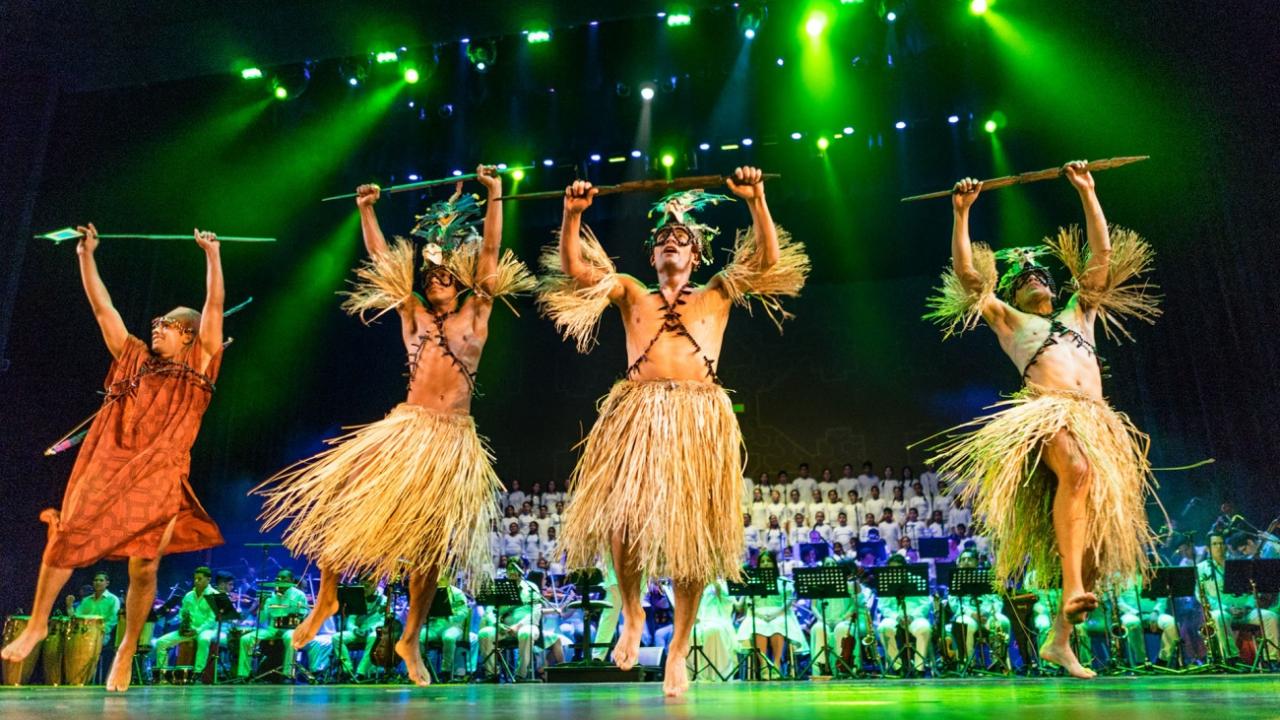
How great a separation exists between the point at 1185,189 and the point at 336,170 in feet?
32.1

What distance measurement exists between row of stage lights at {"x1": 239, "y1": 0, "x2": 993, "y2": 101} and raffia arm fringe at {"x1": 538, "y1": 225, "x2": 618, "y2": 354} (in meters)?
6.56

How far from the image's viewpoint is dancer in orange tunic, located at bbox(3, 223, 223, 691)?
3.89 meters

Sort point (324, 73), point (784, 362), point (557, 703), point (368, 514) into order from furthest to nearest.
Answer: point (784, 362), point (324, 73), point (368, 514), point (557, 703)

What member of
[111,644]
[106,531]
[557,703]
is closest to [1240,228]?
[557,703]

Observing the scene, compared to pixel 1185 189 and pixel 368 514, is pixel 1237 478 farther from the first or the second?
pixel 368 514

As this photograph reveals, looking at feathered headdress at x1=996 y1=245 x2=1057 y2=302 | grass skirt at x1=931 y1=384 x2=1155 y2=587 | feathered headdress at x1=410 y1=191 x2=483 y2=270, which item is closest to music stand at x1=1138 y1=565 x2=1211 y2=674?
grass skirt at x1=931 y1=384 x2=1155 y2=587

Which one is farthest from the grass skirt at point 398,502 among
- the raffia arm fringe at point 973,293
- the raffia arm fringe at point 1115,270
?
the raffia arm fringe at point 1115,270

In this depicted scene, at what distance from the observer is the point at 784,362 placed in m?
13.1

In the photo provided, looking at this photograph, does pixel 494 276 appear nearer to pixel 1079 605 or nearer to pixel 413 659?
pixel 413 659

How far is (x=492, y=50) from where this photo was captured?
10250mm

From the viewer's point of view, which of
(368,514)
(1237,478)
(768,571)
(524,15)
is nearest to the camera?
(368,514)

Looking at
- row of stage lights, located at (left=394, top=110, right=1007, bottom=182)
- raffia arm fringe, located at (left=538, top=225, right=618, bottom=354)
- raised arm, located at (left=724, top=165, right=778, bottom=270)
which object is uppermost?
row of stage lights, located at (left=394, top=110, right=1007, bottom=182)

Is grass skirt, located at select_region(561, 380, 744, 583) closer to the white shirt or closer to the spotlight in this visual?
the white shirt

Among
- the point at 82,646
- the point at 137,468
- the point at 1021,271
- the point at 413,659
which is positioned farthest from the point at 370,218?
the point at 82,646
